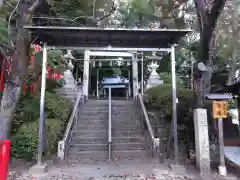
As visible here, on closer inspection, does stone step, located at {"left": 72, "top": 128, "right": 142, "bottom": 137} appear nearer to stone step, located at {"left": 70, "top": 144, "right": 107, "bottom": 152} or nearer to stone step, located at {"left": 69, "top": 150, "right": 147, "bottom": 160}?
stone step, located at {"left": 70, "top": 144, "right": 107, "bottom": 152}

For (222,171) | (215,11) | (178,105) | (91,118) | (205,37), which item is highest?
(215,11)

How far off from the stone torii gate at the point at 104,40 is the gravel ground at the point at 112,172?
0.46 m

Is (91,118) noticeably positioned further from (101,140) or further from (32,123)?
(32,123)

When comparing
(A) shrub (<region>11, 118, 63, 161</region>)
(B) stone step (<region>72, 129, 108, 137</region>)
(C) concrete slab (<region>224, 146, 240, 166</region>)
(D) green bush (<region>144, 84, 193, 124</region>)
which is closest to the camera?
(A) shrub (<region>11, 118, 63, 161</region>)

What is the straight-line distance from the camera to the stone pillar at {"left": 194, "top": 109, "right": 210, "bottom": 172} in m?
6.62

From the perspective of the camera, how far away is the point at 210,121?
8.48 m

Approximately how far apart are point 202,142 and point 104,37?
4152mm

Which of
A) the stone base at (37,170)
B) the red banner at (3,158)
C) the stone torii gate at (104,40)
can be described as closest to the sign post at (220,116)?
the stone torii gate at (104,40)

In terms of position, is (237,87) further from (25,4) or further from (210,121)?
(25,4)

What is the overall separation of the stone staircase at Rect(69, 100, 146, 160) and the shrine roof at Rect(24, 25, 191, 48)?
3.35 metres

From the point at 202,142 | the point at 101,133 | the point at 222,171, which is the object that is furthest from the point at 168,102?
the point at 222,171

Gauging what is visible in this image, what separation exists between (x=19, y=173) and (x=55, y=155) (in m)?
1.48

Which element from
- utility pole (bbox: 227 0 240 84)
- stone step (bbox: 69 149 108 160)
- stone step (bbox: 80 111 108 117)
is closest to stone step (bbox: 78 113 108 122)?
stone step (bbox: 80 111 108 117)

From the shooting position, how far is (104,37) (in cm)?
739
